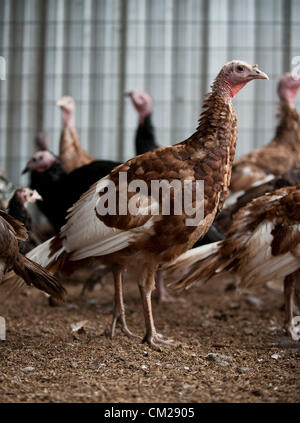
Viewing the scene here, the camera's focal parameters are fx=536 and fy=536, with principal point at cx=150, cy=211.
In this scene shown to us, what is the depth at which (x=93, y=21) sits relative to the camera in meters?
9.09

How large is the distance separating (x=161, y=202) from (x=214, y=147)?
1.54ft

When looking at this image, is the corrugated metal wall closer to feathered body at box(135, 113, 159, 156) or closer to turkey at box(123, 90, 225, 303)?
turkey at box(123, 90, 225, 303)

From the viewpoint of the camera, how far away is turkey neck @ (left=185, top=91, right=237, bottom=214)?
3207 mm

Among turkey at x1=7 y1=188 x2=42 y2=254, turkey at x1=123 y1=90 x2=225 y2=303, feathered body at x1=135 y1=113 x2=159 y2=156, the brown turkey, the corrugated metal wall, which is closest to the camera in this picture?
turkey at x1=7 y1=188 x2=42 y2=254

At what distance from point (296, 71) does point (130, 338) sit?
14.8ft

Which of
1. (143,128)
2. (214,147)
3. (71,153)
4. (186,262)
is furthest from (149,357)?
(71,153)

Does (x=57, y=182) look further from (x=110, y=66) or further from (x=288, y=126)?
(x=110, y=66)

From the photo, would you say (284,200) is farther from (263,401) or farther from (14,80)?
(14,80)

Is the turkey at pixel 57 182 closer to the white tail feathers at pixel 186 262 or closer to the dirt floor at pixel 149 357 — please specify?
the dirt floor at pixel 149 357

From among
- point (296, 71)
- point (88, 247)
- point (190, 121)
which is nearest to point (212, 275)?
point (88, 247)

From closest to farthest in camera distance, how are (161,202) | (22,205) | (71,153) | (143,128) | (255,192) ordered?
(161,202) → (22,205) → (255,192) → (143,128) → (71,153)

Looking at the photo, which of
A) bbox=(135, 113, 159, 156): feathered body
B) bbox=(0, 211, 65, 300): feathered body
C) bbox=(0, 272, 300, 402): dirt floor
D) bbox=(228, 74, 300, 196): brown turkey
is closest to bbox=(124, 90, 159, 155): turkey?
bbox=(135, 113, 159, 156): feathered body

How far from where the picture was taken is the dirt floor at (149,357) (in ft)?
8.27

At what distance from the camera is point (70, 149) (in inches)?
258
